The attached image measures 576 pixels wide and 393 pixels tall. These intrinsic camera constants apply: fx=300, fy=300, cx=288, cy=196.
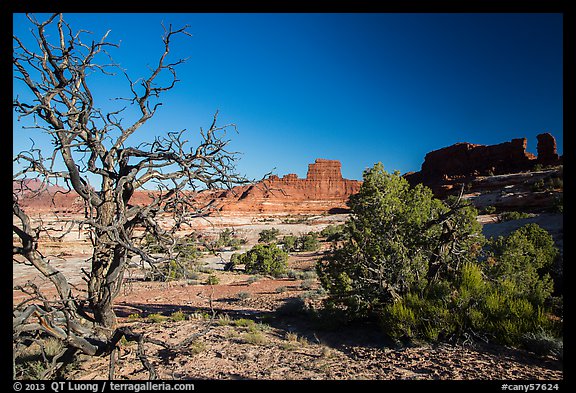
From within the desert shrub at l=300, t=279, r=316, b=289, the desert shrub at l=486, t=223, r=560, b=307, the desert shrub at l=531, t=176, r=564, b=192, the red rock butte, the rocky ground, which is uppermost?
the red rock butte

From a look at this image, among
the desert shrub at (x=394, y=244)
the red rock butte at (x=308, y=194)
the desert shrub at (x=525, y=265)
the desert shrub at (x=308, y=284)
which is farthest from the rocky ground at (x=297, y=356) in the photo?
the red rock butte at (x=308, y=194)

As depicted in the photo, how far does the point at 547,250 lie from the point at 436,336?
7.21 meters

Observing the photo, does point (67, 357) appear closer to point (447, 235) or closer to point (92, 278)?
point (92, 278)

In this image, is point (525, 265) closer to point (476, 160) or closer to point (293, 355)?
point (293, 355)

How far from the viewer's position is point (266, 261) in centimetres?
→ 1708

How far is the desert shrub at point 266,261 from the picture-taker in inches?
667

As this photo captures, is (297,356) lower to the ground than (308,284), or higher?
higher

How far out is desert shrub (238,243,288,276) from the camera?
16952 mm

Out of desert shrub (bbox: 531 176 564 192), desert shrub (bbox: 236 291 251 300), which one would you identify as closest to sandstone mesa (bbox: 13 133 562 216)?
desert shrub (bbox: 531 176 564 192)

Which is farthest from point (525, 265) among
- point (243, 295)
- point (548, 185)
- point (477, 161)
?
point (477, 161)

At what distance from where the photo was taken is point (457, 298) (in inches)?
228

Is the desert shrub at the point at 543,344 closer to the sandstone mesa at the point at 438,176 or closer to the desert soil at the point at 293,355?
the desert soil at the point at 293,355

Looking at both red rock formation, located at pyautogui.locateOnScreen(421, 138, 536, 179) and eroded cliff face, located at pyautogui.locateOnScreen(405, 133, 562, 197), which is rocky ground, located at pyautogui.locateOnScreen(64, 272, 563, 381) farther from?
red rock formation, located at pyautogui.locateOnScreen(421, 138, 536, 179)

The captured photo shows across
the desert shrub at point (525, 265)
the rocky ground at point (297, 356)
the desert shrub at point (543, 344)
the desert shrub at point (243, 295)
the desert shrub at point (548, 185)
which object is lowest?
the desert shrub at point (243, 295)
